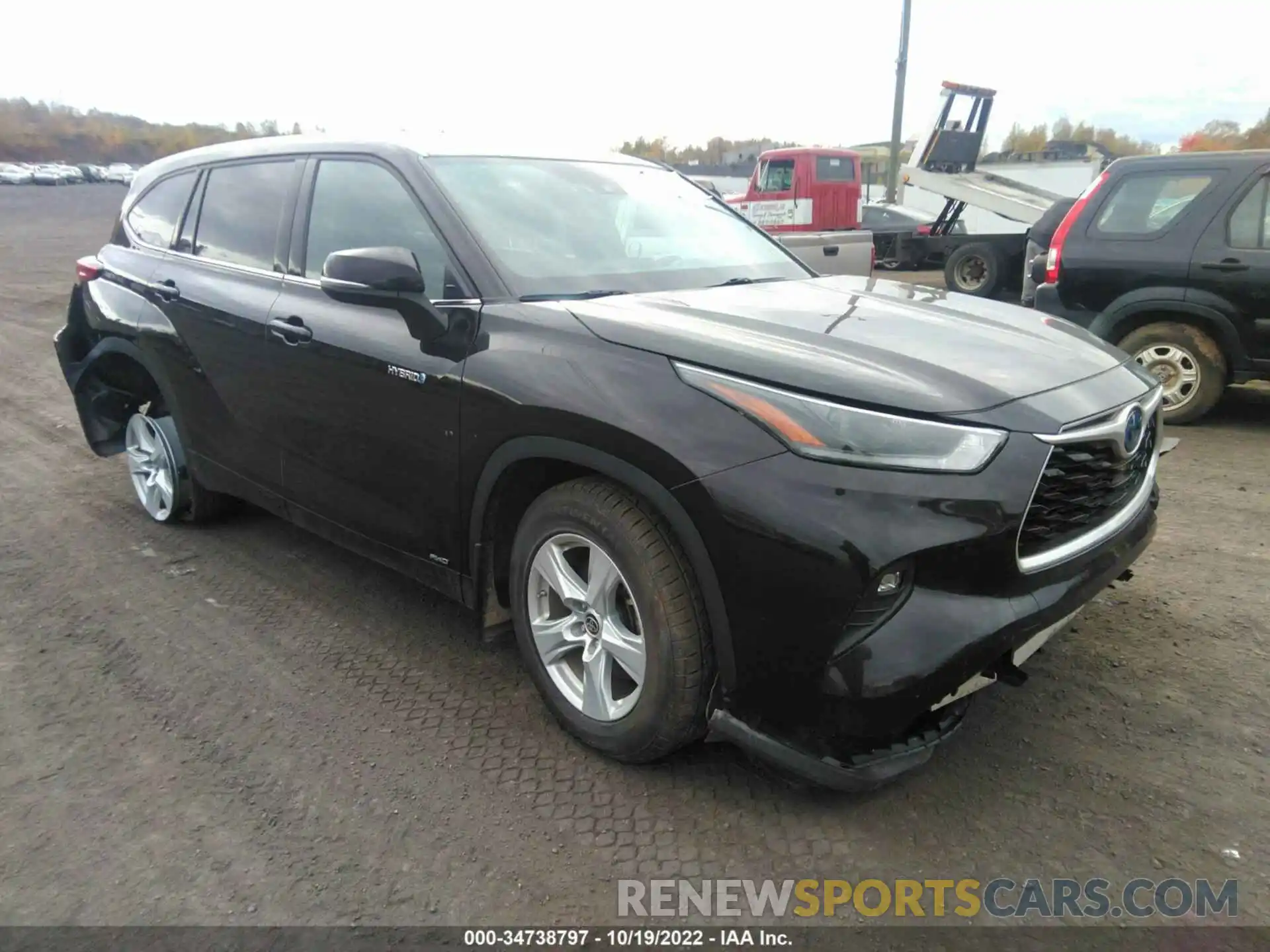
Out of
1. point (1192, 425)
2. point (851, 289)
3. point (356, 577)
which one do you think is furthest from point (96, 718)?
point (1192, 425)

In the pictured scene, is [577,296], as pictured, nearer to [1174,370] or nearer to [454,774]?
[454,774]

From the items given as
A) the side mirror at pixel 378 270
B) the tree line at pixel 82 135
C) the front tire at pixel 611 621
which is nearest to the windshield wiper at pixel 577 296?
the side mirror at pixel 378 270

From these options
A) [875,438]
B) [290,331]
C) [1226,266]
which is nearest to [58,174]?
[290,331]

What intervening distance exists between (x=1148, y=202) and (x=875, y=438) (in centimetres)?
567

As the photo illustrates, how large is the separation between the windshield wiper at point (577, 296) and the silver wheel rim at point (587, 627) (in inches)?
30.5

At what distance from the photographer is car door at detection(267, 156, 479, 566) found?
294 centimetres

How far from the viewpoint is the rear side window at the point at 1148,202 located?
6359mm

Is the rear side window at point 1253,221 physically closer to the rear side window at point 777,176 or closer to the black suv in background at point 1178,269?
the black suv in background at point 1178,269

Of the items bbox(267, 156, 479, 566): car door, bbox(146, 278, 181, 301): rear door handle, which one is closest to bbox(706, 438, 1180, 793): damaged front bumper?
bbox(267, 156, 479, 566): car door

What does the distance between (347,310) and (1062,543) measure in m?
2.46

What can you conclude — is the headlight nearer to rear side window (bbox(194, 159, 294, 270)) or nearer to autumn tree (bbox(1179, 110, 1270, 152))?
rear side window (bbox(194, 159, 294, 270))

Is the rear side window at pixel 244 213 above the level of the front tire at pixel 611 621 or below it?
above

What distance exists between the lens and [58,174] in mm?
61188

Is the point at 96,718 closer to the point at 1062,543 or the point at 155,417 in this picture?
the point at 155,417
